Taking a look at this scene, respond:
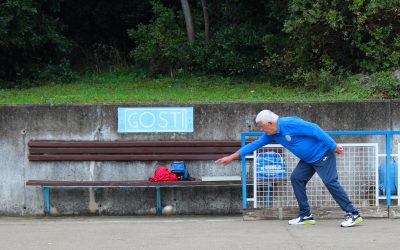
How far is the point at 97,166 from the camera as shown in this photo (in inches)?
464

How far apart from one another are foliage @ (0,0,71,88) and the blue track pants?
875cm

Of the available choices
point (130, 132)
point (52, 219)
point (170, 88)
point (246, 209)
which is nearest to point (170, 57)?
point (170, 88)

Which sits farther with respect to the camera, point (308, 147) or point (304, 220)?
point (304, 220)

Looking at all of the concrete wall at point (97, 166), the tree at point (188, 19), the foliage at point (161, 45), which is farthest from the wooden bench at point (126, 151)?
the tree at point (188, 19)

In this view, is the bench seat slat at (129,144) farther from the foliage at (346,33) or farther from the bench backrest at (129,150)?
the foliage at (346,33)

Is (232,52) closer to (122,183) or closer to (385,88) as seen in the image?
(385,88)

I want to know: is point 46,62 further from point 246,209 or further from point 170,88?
point 246,209

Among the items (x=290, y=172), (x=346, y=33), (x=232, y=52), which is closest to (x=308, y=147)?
(x=290, y=172)

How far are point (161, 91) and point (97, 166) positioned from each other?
3.05 meters

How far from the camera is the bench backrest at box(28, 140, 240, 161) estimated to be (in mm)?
11625

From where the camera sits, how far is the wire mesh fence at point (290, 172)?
34.0 ft

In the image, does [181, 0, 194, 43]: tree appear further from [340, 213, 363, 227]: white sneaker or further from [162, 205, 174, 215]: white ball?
[340, 213, 363, 227]: white sneaker

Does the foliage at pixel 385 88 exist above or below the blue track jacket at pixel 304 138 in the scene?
above

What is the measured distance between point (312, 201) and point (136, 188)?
290 centimetres
